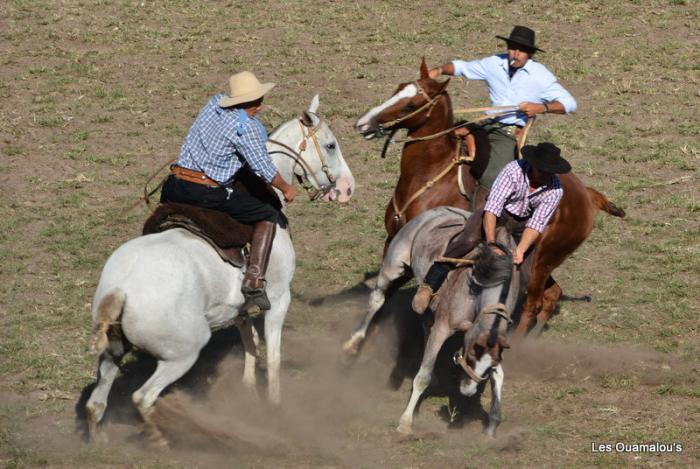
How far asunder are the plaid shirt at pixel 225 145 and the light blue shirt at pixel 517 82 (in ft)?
10.4

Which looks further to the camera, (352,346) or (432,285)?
(352,346)

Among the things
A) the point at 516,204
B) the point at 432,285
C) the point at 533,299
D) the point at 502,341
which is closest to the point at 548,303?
the point at 533,299

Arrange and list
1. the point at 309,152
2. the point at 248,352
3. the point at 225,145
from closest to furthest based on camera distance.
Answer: the point at 225,145 < the point at 309,152 < the point at 248,352

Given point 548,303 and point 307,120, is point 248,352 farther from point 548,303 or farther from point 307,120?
point 548,303

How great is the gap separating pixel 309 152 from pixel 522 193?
1955 mm

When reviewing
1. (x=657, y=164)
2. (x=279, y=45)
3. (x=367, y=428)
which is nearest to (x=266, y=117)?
(x=279, y=45)

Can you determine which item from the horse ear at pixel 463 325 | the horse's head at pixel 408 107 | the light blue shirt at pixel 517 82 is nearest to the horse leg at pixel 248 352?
the horse ear at pixel 463 325

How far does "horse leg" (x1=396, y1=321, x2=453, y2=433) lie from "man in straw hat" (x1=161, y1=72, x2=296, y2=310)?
1.43 metres

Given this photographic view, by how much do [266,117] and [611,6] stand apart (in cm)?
849

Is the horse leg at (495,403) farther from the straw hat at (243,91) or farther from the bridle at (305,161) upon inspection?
the straw hat at (243,91)

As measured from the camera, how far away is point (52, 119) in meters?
16.0

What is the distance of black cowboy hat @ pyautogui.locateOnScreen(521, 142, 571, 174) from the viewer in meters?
8.54

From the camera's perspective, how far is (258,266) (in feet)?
28.3

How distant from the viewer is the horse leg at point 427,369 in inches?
347
